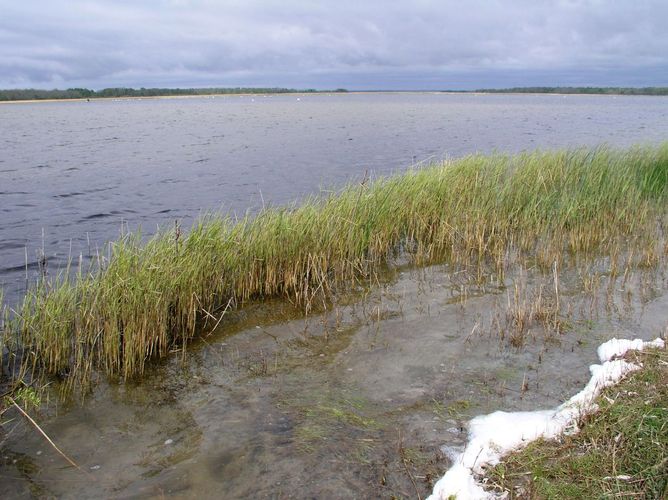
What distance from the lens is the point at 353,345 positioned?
6152 mm

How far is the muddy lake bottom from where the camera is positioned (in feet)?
12.8

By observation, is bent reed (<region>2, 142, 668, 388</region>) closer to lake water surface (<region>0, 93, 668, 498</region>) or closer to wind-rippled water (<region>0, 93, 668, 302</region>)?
lake water surface (<region>0, 93, 668, 498</region>)

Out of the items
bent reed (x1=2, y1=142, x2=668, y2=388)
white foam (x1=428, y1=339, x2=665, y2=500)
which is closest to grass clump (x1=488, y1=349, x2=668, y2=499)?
white foam (x1=428, y1=339, x2=665, y2=500)

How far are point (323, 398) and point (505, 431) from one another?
174 cm

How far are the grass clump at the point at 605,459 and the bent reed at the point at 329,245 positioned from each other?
4007 mm

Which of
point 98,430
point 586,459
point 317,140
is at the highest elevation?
point 317,140

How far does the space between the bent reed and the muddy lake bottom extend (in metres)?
0.44

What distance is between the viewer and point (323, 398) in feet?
16.4

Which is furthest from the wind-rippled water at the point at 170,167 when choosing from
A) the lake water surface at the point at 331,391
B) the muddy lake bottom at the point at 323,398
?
the muddy lake bottom at the point at 323,398

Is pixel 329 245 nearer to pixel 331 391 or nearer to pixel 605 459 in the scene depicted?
pixel 331 391

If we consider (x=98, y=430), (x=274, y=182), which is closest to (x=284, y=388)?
(x=98, y=430)

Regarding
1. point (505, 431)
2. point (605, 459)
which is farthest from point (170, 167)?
point (605, 459)

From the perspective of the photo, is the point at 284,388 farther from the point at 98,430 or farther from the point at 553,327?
the point at 553,327

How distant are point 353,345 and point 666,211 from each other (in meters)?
8.59
